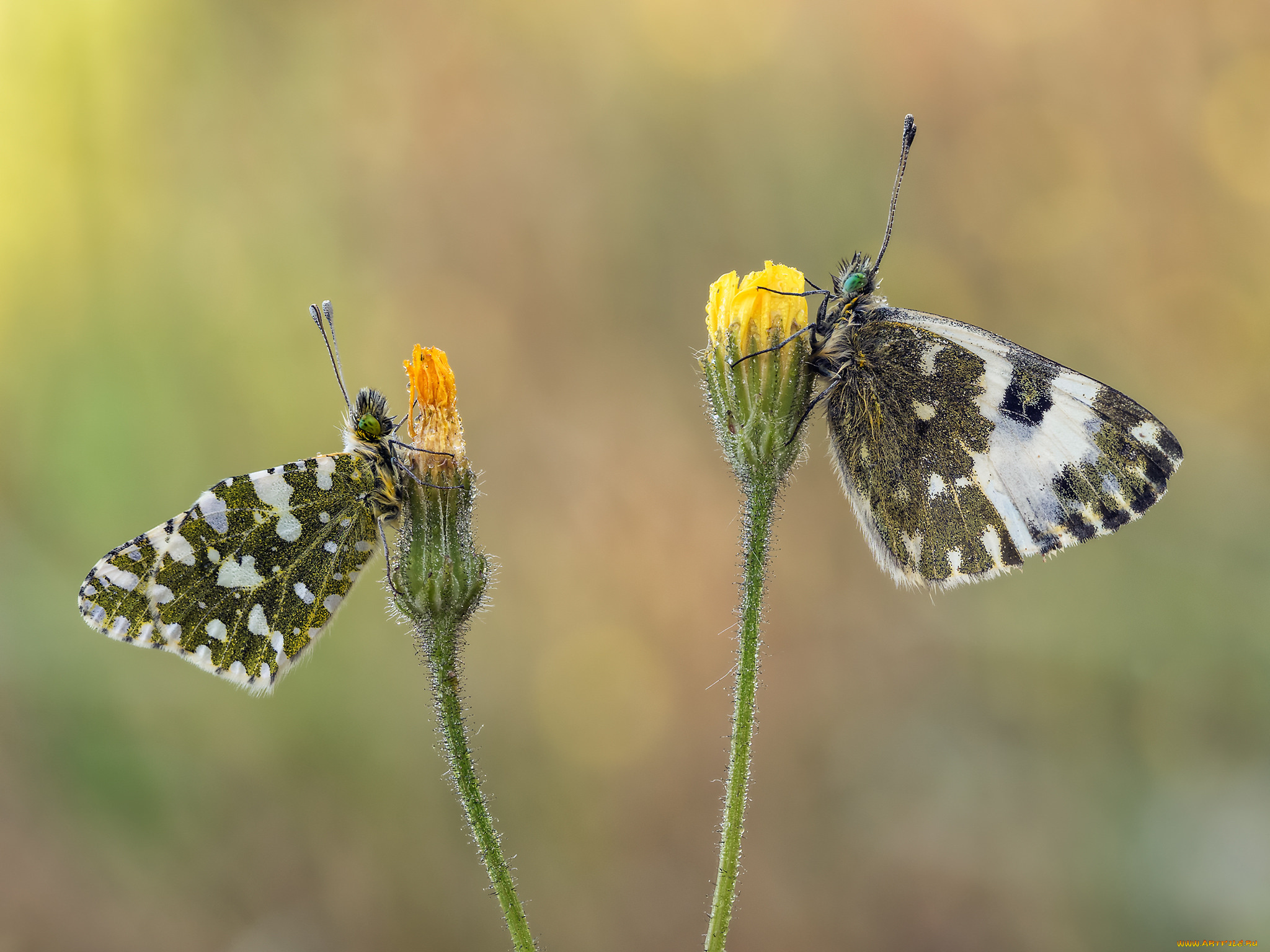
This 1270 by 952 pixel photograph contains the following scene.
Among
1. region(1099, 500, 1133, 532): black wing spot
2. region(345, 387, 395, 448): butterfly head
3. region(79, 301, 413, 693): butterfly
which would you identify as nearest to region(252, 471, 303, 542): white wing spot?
region(79, 301, 413, 693): butterfly

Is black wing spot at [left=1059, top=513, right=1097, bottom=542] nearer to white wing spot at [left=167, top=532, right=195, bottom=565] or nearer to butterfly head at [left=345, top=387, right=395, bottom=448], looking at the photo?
butterfly head at [left=345, top=387, right=395, bottom=448]

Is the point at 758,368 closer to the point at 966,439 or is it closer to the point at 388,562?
the point at 966,439

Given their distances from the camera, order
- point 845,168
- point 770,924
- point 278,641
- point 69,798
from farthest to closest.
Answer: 1. point 845,168
2. point 770,924
3. point 69,798
4. point 278,641

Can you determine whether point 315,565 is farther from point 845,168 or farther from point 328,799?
point 845,168

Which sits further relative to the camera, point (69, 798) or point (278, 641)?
point (69, 798)

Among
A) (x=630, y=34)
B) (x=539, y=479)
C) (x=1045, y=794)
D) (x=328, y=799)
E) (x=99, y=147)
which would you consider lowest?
(x=328, y=799)

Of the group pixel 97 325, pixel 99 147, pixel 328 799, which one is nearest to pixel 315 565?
pixel 328 799

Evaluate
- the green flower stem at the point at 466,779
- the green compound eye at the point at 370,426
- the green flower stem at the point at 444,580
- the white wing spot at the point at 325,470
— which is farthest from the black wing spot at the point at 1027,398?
the white wing spot at the point at 325,470
